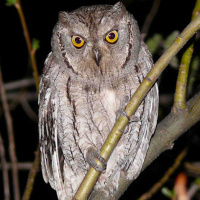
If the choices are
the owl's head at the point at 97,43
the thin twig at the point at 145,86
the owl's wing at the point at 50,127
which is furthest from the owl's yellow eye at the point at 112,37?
the thin twig at the point at 145,86

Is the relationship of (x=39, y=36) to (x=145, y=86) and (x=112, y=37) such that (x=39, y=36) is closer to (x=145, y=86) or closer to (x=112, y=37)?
(x=112, y=37)

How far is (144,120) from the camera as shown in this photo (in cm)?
240

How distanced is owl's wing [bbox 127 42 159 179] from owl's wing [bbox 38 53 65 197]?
508 mm

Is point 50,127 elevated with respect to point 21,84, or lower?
elevated

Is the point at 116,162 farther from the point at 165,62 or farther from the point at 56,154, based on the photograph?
the point at 165,62

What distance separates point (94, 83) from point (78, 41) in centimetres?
28

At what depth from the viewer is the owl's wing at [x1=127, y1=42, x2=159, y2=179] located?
2.34m

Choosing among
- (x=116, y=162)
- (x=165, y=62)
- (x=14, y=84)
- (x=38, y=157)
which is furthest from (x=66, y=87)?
(x=14, y=84)

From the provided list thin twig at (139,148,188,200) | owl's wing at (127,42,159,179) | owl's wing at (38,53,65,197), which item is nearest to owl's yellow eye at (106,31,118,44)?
owl's wing at (127,42,159,179)

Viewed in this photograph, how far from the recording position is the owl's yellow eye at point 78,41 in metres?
2.18

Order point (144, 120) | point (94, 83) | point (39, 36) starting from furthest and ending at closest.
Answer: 1. point (39, 36)
2. point (144, 120)
3. point (94, 83)

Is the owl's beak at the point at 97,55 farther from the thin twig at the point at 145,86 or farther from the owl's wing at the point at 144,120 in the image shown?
the thin twig at the point at 145,86

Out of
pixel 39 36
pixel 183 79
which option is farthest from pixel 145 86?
pixel 39 36

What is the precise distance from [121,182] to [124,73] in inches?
28.2
